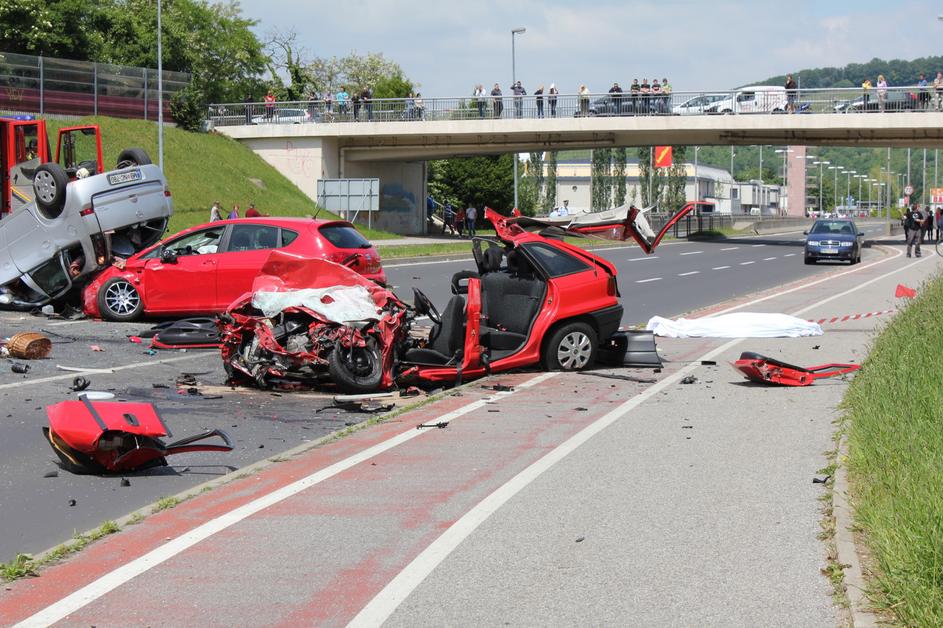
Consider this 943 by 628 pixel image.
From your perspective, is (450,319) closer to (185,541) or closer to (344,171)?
(185,541)

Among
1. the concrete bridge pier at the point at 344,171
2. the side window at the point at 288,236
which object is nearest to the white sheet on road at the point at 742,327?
the side window at the point at 288,236

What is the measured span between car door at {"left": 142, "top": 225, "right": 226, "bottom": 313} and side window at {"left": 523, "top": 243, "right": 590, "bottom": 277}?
17.7 feet

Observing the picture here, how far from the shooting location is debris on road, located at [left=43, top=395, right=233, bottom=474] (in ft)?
24.9

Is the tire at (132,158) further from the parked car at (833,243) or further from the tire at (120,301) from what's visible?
the parked car at (833,243)

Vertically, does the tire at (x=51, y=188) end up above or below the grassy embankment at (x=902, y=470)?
above

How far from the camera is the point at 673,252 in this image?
155 feet

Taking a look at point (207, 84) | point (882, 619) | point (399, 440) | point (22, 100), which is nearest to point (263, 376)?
point (399, 440)

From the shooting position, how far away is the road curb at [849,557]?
4.61 meters

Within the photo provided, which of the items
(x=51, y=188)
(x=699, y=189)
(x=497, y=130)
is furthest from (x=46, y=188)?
(x=699, y=189)

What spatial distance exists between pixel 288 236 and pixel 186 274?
4.96 feet

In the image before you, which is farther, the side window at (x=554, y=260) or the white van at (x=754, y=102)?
the white van at (x=754, y=102)

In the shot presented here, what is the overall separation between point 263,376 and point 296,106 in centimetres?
4854

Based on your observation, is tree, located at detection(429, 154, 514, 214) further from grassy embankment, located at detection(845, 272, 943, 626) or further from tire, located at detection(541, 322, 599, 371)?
grassy embankment, located at detection(845, 272, 943, 626)

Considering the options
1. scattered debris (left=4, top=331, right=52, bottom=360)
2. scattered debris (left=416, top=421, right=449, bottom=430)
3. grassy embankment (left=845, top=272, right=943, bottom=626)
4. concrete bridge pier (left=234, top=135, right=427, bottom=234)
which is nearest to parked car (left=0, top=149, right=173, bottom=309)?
scattered debris (left=4, top=331, right=52, bottom=360)
